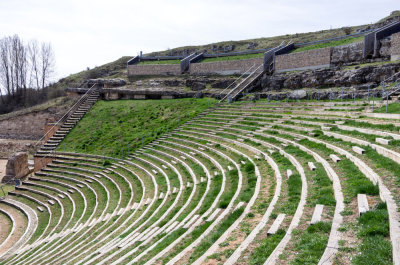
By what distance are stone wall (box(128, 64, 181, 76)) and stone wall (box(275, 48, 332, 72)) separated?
12.9 meters

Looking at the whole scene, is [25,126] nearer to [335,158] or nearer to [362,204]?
[335,158]

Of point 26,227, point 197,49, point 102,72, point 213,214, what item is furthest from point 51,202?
point 197,49

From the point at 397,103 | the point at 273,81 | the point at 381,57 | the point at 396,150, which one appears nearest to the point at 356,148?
the point at 396,150

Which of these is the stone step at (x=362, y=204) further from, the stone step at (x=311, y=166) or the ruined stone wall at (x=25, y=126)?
the ruined stone wall at (x=25, y=126)

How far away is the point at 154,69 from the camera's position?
36656mm

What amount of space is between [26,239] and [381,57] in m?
22.6

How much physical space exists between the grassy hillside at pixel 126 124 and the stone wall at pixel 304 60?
689cm

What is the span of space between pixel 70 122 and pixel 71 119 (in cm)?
56

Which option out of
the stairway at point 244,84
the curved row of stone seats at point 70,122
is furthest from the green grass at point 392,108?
the curved row of stone seats at point 70,122

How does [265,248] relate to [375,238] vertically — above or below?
below

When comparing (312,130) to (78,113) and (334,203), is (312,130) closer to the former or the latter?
(334,203)

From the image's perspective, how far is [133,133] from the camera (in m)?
23.1

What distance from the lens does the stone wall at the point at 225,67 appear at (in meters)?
29.2

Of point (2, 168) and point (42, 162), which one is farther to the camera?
point (2, 168)
